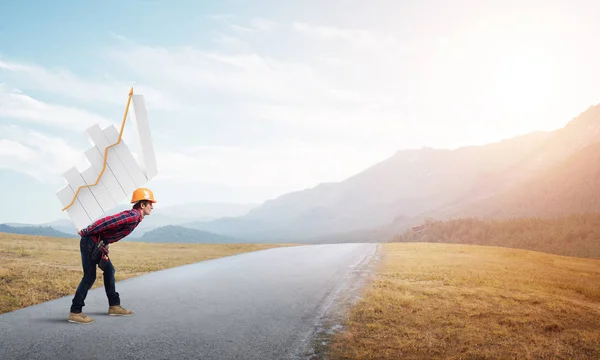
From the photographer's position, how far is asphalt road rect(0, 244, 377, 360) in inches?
242

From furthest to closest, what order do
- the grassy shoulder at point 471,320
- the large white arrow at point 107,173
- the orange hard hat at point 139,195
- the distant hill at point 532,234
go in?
the distant hill at point 532,234, the orange hard hat at point 139,195, the large white arrow at point 107,173, the grassy shoulder at point 471,320

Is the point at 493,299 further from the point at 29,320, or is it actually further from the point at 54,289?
the point at 54,289

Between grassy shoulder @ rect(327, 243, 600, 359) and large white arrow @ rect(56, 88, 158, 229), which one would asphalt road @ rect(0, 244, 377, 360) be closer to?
grassy shoulder @ rect(327, 243, 600, 359)

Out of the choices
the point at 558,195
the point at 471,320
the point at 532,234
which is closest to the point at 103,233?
the point at 471,320

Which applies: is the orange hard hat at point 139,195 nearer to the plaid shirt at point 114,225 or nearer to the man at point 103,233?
the man at point 103,233

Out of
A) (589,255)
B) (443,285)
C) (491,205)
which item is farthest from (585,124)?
(443,285)

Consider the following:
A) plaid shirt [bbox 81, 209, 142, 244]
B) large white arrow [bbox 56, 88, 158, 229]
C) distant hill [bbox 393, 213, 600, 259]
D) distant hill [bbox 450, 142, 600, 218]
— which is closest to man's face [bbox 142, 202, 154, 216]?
plaid shirt [bbox 81, 209, 142, 244]

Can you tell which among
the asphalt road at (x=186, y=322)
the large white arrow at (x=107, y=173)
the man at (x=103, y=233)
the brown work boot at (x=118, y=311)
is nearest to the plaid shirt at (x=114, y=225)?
the man at (x=103, y=233)

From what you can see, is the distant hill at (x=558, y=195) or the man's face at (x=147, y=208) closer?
the man's face at (x=147, y=208)

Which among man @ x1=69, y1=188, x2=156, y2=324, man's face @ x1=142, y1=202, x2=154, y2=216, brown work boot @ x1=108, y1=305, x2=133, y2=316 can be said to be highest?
man's face @ x1=142, y1=202, x2=154, y2=216

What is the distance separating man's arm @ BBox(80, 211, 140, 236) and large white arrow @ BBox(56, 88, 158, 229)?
27cm

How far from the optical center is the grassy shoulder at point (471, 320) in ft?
22.9

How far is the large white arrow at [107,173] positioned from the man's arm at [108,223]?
0.87 ft

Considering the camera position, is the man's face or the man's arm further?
the man's face
